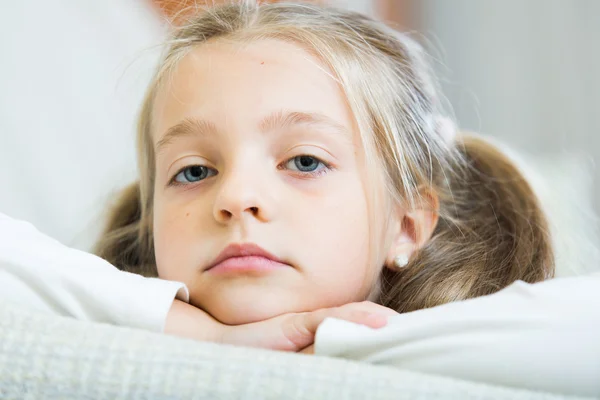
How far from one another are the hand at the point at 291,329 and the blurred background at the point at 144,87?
0.59 metres

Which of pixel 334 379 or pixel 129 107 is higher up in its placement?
pixel 334 379

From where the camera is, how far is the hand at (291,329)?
688mm

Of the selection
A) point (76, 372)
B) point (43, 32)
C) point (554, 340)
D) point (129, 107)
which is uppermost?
point (554, 340)

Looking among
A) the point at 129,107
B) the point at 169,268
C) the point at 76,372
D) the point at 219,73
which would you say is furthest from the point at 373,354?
the point at 129,107

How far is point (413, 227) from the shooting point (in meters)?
1.00

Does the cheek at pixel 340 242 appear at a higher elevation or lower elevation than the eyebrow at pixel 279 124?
lower

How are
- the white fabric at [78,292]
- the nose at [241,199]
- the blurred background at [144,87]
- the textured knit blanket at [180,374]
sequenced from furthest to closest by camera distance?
the blurred background at [144,87]
the nose at [241,199]
the white fabric at [78,292]
the textured knit blanket at [180,374]

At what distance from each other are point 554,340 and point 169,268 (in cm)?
50

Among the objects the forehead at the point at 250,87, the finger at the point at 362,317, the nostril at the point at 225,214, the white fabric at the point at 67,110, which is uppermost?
the forehead at the point at 250,87

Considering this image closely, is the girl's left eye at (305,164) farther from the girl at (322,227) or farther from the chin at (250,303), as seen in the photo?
the chin at (250,303)

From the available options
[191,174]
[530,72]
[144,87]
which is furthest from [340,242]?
[530,72]

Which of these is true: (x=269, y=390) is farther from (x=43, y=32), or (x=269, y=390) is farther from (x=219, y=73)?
(x=43, y=32)

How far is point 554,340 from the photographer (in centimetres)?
56

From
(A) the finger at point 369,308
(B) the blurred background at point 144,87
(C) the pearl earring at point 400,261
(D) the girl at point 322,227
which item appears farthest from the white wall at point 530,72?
(A) the finger at point 369,308
